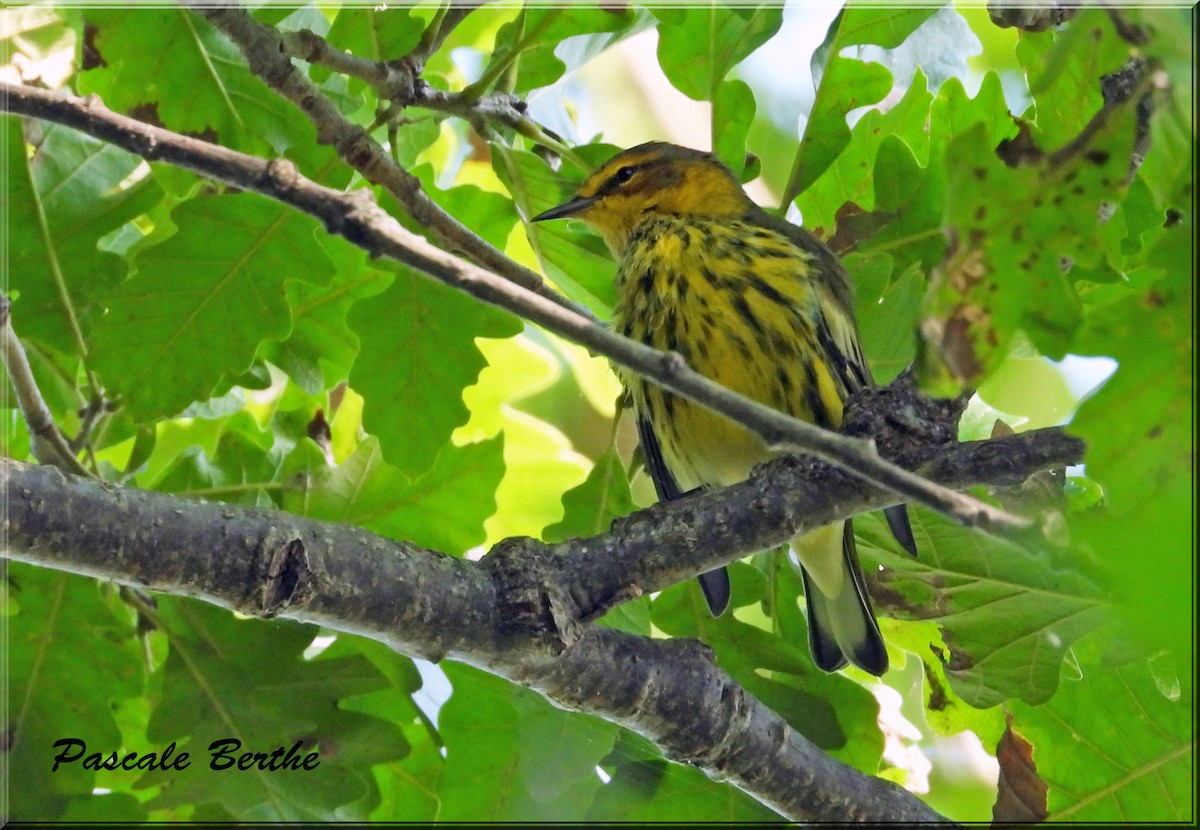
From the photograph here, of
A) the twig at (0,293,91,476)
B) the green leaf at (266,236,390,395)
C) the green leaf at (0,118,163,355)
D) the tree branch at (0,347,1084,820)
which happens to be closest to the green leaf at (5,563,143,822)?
the twig at (0,293,91,476)

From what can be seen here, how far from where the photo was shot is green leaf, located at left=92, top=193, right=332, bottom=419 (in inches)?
91.0

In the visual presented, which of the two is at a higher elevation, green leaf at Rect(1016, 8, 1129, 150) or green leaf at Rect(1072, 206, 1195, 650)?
green leaf at Rect(1016, 8, 1129, 150)

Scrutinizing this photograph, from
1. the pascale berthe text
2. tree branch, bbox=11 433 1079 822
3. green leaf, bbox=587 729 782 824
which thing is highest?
tree branch, bbox=11 433 1079 822

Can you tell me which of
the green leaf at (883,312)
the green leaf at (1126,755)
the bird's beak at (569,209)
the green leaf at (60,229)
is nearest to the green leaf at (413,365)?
the bird's beak at (569,209)

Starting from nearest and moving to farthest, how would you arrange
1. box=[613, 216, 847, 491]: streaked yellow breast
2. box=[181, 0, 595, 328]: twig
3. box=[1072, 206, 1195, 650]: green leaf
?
box=[1072, 206, 1195, 650]: green leaf
box=[181, 0, 595, 328]: twig
box=[613, 216, 847, 491]: streaked yellow breast

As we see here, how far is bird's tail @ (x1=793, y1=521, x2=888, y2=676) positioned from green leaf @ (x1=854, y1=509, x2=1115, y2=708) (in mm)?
96

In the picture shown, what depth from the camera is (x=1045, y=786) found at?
219 cm

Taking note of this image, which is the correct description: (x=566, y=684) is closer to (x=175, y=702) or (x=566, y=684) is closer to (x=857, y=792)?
(x=857, y=792)

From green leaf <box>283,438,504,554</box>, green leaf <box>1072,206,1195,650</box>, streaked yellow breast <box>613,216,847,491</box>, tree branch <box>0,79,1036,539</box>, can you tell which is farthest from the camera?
streaked yellow breast <box>613,216,847,491</box>

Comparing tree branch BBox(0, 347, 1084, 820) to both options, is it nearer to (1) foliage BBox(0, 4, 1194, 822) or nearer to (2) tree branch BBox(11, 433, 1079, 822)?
(2) tree branch BBox(11, 433, 1079, 822)

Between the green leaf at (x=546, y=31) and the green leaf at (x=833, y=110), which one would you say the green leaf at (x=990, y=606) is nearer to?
the green leaf at (x=833, y=110)

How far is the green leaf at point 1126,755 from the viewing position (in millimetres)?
2121

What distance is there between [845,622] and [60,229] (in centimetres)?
174

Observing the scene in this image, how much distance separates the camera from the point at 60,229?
2.44 metres
